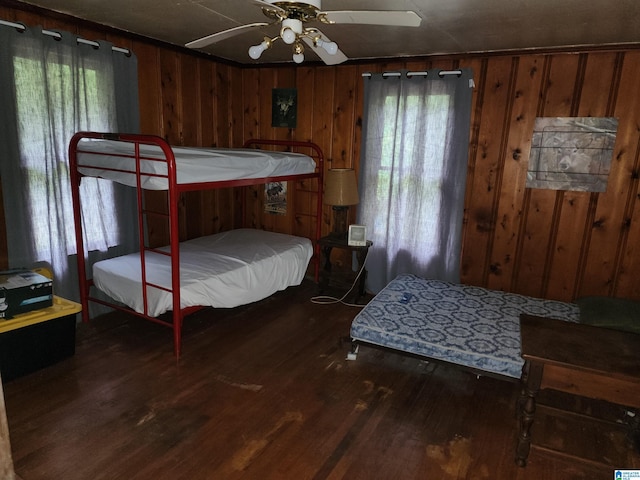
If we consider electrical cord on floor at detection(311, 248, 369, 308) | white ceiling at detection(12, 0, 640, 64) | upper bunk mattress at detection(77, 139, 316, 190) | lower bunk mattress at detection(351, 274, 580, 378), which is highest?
white ceiling at detection(12, 0, 640, 64)

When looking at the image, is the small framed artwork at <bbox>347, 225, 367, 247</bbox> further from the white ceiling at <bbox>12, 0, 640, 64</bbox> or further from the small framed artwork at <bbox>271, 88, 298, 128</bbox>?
the white ceiling at <bbox>12, 0, 640, 64</bbox>

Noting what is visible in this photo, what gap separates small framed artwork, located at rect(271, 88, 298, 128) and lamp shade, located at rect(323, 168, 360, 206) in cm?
103

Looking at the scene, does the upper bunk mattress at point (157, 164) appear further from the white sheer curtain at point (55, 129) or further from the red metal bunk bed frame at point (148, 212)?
the white sheer curtain at point (55, 129)

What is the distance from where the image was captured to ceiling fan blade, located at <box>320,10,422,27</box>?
1807mm

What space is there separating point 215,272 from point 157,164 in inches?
37.5

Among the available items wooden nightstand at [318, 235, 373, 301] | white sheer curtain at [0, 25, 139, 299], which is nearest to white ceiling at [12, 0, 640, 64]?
white sheer curtain at [0, 25, 139, 299]

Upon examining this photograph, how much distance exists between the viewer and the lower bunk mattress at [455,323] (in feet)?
8.65

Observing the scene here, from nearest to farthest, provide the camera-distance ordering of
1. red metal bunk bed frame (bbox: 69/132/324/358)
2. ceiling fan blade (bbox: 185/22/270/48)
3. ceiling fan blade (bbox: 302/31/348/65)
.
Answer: ceiling fan blade (bbox: 185/22/270/48)
ceiling fan blade (bbox: 302/31/348/65)
red metal bunk bed frame (bbox: 69/132/324/358)

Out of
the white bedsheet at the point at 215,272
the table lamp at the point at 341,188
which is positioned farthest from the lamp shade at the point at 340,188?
the white bedsheet at the point at 215,272

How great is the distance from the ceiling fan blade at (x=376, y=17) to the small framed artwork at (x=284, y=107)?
2880mm

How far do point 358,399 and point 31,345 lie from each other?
2117 millimetres

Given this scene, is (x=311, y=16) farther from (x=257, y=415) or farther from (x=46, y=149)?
(x=46, y=149)

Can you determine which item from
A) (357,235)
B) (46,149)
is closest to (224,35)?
(46,149)

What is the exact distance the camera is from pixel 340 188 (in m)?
4.14
